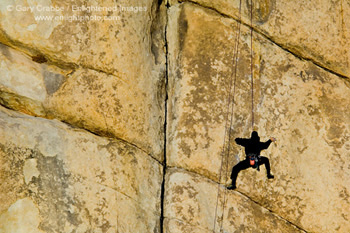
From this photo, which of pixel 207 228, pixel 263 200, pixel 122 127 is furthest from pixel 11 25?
pixel 263 200

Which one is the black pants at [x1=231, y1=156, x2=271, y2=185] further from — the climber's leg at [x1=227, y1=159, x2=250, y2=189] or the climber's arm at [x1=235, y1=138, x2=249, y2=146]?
the climber's arm at [x1=235, y1=138, x2=249, y2=146]

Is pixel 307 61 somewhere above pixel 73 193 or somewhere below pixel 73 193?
above

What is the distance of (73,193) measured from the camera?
1327 centimetres

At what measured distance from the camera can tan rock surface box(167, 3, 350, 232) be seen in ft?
50.6

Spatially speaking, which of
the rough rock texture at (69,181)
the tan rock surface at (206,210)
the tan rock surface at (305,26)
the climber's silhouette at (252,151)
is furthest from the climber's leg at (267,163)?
the tan rock surface at (305,26)

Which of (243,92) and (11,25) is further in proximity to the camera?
(243,92)

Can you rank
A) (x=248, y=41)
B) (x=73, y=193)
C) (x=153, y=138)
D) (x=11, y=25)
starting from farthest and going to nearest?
1. (x=248, y=41)
2. (x=153, y=138)
3. (x=11, y=25)
4. (x=73, y=193)

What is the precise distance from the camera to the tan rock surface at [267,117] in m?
15.4

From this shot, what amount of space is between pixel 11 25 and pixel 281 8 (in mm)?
9076

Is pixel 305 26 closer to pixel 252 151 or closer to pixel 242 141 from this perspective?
pixel 242 141

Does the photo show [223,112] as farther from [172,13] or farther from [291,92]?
[172,13]

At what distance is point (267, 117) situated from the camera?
627 inches

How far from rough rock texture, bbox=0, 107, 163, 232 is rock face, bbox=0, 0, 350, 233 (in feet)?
0.11

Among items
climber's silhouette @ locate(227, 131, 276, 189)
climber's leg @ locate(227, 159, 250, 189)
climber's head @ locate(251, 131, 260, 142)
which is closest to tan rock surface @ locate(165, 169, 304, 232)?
climber's leg @ locate(227, 159, 250, 189)
